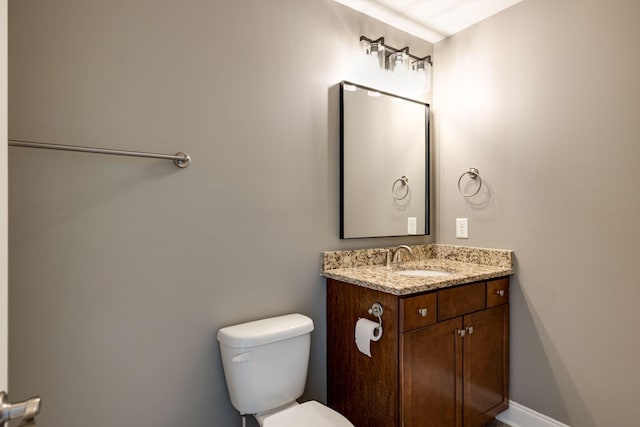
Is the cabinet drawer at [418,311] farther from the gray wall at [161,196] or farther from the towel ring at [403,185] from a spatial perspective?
the towel ring at [403,185]

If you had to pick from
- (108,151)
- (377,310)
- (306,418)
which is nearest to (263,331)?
(306,418)

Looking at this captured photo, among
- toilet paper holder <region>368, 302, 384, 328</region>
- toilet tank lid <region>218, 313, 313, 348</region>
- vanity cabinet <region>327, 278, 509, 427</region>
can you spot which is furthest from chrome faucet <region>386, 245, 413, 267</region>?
toilet tank lid <region>218, 313, 313, 348</region>

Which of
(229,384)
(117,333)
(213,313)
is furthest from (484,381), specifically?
(117,333)

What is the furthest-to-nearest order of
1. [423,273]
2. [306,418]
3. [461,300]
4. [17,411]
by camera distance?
[423,273] < [461,300] < [306,418] < [17,411]

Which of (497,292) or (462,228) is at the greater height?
(462,228)

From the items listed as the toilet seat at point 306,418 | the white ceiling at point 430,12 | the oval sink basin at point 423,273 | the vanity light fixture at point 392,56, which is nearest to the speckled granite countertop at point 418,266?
the oval sink basin at point 423,273

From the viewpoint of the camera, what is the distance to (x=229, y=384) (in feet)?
4.89

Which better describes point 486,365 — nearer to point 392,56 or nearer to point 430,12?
point 392,56

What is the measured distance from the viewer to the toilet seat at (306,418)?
4.43 feet

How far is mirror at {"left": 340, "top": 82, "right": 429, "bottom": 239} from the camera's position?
1.97 metres

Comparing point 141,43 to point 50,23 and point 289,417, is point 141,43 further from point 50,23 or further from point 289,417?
point 289,417

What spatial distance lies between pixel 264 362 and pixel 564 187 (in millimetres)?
1651

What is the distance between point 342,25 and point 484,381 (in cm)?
205

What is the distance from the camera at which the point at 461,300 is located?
169cm
